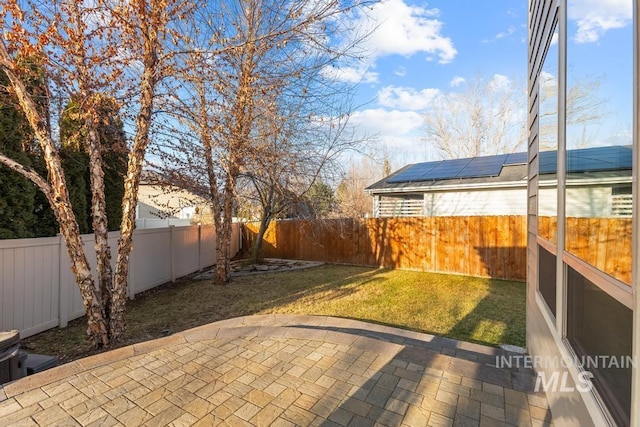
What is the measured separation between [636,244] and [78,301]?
6.14 meters

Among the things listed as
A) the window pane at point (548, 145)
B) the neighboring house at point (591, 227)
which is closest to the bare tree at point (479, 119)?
the window pane at point (548, 145)

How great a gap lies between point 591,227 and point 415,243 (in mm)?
7466

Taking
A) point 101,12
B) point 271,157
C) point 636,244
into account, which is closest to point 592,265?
point 636,244

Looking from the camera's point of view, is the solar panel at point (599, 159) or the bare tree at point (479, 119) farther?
the bare tree at point (479, 119)

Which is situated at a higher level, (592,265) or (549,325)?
(592,265)

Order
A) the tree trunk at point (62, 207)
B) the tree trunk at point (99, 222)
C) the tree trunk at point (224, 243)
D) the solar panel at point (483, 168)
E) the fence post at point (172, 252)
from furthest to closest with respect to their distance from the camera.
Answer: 1. the solar panel at point (483, 168)
2. the fence post at point (172, 252)
3. the tree trunk at point (224, 243)
4. the tree trunk at point (99, 222)
5. the tree trunk at point (62, 207)

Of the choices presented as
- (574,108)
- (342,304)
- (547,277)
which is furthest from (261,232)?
(574,108)

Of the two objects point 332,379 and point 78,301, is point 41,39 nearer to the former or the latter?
point 78,301

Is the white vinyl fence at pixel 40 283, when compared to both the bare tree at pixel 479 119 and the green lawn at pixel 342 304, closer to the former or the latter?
the green lawn at pixel 342 304

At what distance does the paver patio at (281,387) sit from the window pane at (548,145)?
1.29m

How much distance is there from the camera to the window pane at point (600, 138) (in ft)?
3.35

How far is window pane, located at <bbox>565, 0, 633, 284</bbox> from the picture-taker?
3.35ft

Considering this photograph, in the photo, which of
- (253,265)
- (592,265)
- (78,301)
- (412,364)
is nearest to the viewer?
(592,265)

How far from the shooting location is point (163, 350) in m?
3.01
